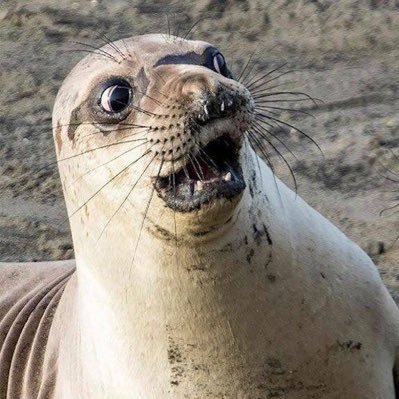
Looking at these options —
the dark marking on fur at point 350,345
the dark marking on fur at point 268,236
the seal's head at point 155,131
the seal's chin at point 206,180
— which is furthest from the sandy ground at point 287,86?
the seal's chin at point 206,180

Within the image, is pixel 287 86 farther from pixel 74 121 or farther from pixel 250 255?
pixel 250 255

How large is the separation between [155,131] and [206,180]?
0.73ft

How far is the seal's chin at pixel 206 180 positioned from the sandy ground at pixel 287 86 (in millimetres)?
2294

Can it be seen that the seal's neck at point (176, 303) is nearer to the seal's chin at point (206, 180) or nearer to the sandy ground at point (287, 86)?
the seal's chin at point (206, 180)

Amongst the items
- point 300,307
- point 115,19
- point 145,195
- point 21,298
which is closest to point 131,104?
point 145,195

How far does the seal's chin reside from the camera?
4199 mm

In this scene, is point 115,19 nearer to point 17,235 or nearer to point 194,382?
point 17,235

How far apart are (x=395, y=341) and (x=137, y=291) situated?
94cm

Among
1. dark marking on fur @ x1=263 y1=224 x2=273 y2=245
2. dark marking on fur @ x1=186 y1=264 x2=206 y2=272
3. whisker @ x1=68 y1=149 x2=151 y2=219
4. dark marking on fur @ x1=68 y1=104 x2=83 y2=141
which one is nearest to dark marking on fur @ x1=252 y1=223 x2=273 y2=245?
dark marking on fur @ x1=263 y1=224 x2=273 y2=245

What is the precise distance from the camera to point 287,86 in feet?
27.6

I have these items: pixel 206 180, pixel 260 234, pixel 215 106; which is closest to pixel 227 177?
pixel 206 180

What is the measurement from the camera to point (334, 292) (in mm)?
4844

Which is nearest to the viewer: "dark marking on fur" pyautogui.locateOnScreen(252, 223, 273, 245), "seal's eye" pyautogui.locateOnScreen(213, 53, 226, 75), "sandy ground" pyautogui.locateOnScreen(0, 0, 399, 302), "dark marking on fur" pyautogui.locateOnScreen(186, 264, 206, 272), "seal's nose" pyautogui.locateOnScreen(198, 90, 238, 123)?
"seal's nose" pyautogui.locateOnScreen(198, 90, 238, 123)

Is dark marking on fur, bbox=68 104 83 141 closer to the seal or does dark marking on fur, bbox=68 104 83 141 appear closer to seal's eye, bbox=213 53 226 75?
the seal
